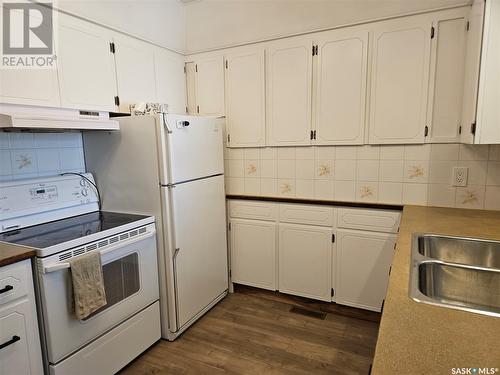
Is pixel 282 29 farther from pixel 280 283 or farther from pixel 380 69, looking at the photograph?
pixel 280 283

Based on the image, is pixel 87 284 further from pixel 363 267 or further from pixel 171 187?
pixel 363 267

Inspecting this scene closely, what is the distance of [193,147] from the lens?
2.32 m

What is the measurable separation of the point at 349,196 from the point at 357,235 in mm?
304

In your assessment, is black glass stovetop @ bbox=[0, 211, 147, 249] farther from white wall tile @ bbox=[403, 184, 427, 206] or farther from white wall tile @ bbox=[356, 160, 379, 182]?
white wall tile @ bbox=[403, 184, 427, 206]

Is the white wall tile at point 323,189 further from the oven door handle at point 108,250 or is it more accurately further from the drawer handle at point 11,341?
the drawer handle at point 11,341

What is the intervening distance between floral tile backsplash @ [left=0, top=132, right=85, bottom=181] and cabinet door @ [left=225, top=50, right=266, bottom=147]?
1.23 m

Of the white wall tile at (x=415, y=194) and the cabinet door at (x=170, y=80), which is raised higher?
the cabinet door at (x=170, y=80)

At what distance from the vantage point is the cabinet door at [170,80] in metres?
2.67

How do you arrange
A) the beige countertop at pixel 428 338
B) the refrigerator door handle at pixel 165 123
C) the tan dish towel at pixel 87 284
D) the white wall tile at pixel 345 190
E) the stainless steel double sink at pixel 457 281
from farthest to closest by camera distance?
the white wall tile at pixel 345 190, the refrigerator door handle at pixel 165 123, the tan dish towel at pixel 87 284, the stainless steel double sink at pixel 457 281, the beige countertop at pixel 428 338

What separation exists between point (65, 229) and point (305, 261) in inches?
69.4

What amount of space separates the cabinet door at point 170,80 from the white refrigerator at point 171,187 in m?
0.54

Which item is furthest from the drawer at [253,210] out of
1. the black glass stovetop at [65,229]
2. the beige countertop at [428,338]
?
the beige countertop at [428,338]

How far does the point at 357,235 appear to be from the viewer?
2.42 m

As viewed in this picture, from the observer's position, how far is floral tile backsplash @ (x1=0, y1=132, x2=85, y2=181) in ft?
6.31
